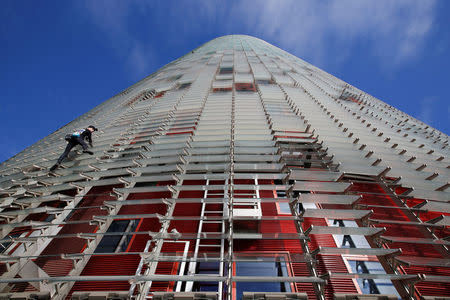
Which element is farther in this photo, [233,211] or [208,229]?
[208,229]

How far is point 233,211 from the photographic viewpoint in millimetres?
4059

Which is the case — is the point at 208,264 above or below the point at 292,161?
below

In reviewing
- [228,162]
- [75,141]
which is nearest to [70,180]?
[75,141]

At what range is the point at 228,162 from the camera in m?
4.74

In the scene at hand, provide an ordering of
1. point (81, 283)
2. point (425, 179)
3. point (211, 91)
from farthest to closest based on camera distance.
→ point (211, 91)
point (425, 179)
point (81, 283)

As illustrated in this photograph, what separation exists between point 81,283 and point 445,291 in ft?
20.8

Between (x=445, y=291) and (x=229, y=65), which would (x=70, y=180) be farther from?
(x=229, y=65)

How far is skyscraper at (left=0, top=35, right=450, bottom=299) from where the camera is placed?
2.81m

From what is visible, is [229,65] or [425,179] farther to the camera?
[229,65]

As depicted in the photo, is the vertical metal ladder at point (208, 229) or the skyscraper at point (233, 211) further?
the vertical metal ladder at point (208, 229)

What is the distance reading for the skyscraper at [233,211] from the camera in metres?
2.81

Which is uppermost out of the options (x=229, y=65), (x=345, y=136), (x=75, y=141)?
(x=229, y=65)

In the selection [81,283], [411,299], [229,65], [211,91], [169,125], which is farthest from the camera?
[229,65]

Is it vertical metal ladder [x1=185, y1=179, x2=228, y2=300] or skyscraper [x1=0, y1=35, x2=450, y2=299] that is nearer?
skyscraper [x1=0, y1=35, x2=450, y2=299]
